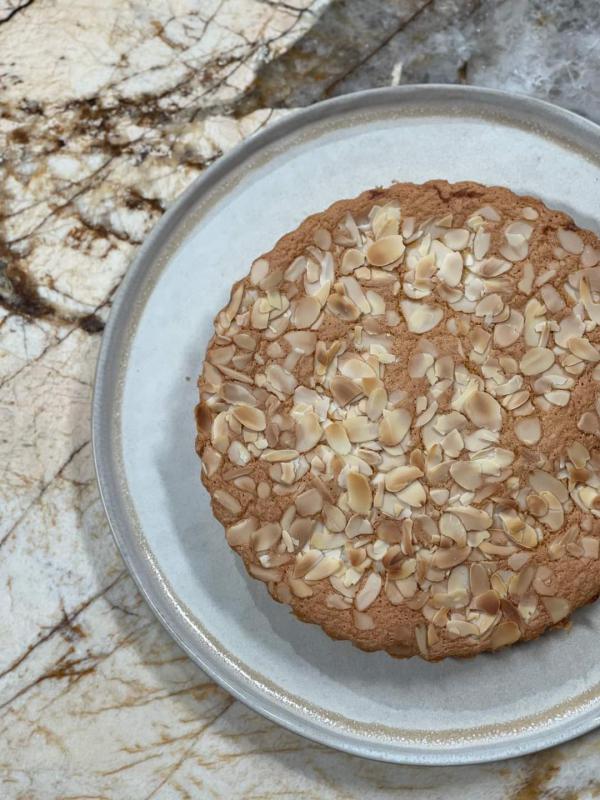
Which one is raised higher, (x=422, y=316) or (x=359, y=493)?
(x=422, y=316)

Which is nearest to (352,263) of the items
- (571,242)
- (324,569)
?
(571,242)

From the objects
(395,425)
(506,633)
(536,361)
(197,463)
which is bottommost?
(197,463)

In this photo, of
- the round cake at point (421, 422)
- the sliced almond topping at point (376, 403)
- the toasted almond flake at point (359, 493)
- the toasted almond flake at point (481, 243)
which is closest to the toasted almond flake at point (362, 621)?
the round cake at point (421, 422)

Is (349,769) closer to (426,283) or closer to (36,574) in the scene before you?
(36,574)

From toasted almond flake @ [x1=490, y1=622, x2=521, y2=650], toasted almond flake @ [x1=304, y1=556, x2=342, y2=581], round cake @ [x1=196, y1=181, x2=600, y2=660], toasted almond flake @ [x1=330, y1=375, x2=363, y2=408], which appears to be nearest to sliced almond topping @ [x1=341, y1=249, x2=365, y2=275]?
round cake @ [x1=196, y1=181, x2=600, y2=660]

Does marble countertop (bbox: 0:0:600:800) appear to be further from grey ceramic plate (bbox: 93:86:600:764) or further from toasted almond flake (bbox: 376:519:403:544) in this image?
toasted almond flake (bbox: 376:519:403:544)

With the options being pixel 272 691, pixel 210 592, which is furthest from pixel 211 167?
pixel 272 691

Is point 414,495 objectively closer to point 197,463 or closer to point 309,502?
point 309,502
